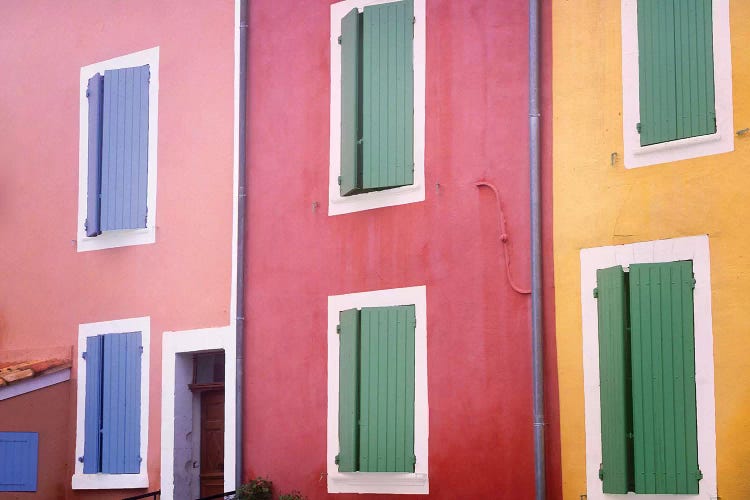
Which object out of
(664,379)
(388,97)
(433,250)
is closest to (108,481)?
(433,250)

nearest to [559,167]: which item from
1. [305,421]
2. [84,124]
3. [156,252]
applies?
[305,421]

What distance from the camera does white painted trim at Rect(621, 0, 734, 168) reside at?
10156mm

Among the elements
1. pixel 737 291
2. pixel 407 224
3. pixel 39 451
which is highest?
pixel 407 224

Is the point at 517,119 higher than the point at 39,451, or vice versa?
the point at 517,119

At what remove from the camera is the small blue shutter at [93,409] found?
13.7 meters

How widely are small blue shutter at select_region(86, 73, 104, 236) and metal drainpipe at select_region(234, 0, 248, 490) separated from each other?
1.80 metres

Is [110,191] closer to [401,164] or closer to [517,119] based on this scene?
[401,164]

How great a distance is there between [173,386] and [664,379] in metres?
5.08

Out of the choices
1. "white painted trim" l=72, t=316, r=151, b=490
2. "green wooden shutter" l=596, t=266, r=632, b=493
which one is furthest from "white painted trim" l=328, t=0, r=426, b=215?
"white painted trim" l=72, t=316, r=151, b=490

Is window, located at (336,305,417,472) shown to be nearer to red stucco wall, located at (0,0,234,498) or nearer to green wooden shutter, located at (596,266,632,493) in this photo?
red stucco wall, located at (0,0,234,498)

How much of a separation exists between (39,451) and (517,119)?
19.5 ft

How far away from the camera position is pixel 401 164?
1185cm

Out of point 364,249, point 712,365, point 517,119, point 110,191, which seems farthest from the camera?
point 110,191

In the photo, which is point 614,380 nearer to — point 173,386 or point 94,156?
point 173,386
